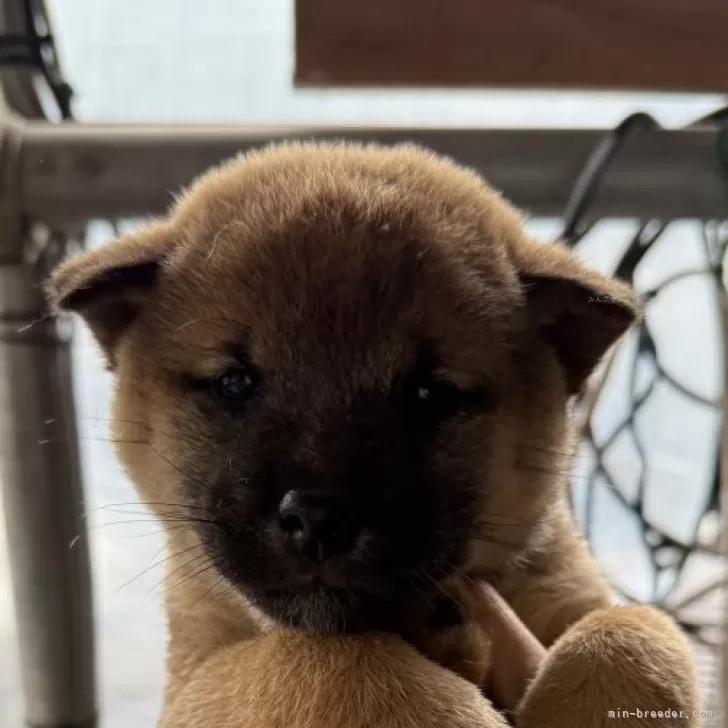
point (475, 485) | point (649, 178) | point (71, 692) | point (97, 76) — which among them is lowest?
point (71, 692)

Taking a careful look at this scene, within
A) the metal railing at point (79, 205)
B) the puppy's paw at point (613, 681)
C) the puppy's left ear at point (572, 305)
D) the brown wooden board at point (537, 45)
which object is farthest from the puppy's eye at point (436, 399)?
the brown wooden board at point (537, 45)

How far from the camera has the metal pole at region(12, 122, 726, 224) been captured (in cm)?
110

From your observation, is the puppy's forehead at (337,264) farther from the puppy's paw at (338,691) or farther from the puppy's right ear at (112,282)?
the puppy's paw at (338,691)

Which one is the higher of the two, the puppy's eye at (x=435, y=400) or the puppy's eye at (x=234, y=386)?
the puppy's eye at (x=234, y=386)

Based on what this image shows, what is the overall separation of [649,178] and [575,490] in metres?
0.58

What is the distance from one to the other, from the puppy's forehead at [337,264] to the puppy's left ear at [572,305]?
0.10 ft

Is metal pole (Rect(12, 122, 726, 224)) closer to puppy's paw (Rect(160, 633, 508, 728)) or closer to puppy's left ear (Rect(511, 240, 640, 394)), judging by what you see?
puppy's left ear (Rect(511, 240, 640, 394))

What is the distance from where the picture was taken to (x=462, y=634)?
0.81 metres

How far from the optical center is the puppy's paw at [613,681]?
75 centimetres

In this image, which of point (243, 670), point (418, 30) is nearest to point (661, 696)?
point (243, 670)

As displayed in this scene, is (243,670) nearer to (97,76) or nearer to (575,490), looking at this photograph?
(575,490)

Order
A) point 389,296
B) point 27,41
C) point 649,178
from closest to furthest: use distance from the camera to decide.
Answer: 1. point 389,296
2. point 649,178
3. point 27,41

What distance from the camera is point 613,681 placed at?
0.78m

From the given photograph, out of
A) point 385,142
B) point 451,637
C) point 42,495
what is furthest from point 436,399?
point 42,495
